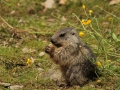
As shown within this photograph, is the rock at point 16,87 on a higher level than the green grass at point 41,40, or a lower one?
lower

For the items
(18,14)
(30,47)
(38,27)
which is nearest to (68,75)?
(30,47)

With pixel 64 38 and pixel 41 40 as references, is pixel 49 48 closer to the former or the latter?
pixel 64 38

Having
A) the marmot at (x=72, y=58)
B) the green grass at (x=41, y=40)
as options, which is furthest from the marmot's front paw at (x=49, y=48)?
the green grass at (x=41, y=40)

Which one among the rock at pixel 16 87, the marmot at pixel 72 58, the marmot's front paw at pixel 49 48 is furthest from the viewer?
the marmot's front paw at pixel 49 48

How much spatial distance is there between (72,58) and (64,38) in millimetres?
418

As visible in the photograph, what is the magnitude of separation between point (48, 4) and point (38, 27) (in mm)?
1552

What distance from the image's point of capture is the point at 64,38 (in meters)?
6.78

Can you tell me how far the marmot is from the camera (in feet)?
21.5

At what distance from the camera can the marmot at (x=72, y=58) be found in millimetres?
6543

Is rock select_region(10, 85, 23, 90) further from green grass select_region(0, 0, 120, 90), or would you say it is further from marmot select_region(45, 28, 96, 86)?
marmot select_region(45, 28, 96, 86)

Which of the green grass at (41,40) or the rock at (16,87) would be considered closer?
the green grass at (41,40)

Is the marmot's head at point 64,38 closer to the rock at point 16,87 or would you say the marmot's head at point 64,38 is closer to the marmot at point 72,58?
the marmot at point 72,58

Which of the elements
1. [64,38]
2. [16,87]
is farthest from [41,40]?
[16,87]

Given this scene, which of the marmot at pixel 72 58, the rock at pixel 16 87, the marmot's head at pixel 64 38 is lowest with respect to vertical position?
the rock at pixel 16 87
